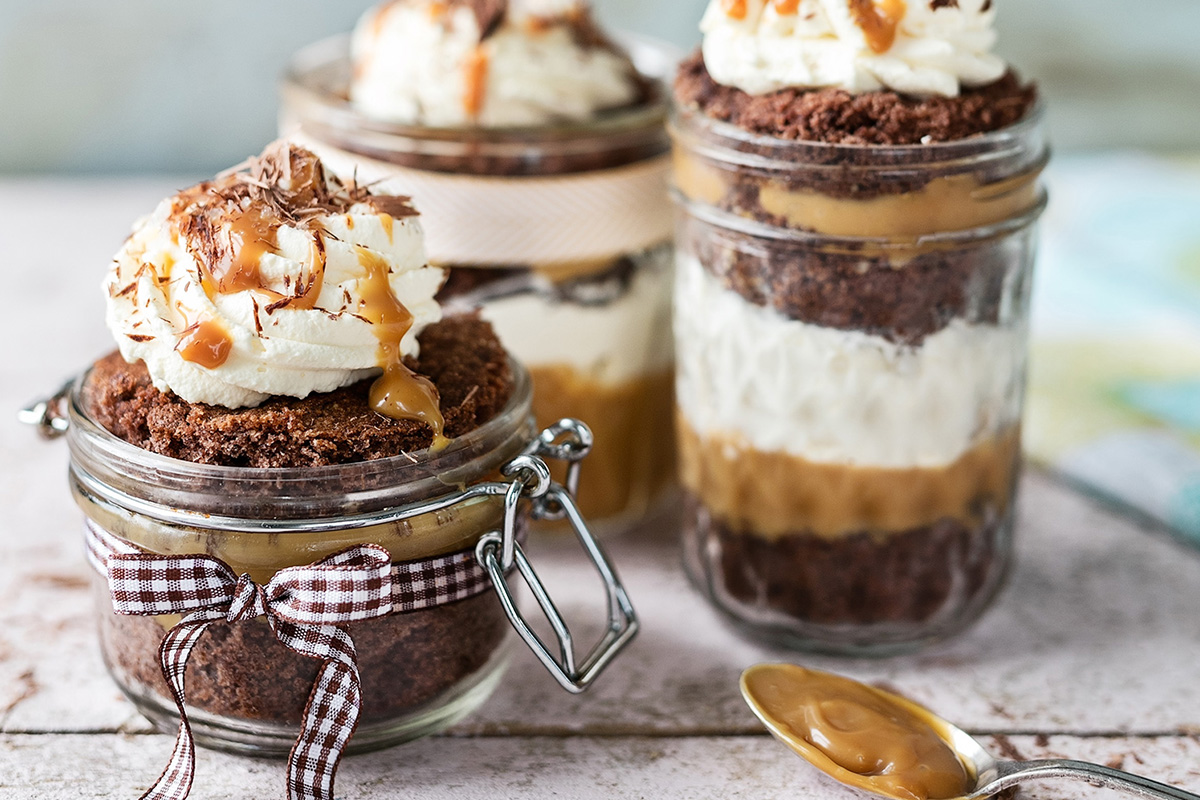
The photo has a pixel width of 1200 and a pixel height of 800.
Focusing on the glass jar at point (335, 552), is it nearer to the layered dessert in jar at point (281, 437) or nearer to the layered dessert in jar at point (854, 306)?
the layered dessert in jar at point (281, 437)

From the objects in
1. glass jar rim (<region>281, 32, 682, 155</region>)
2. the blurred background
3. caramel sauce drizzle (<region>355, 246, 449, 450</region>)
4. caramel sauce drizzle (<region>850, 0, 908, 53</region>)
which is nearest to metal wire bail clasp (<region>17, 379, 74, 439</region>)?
caramel sauce drizzle (<region>355, 246, 449, 450</region>)

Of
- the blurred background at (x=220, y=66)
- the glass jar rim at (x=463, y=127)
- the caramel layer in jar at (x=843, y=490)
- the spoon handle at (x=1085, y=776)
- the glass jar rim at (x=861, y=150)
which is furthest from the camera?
the blurred background at (x=220, y=66)

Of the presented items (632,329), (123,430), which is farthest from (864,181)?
(123,430)

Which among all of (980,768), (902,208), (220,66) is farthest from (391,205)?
(220,66)

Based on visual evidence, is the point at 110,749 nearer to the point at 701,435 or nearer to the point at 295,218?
the point at 295,218

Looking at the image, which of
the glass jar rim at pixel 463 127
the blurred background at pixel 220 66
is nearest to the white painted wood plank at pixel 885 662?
the glass jar rim at pixel 463 127

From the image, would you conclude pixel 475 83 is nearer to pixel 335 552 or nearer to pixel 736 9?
pixel 736 9
